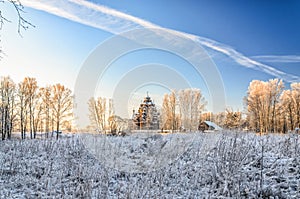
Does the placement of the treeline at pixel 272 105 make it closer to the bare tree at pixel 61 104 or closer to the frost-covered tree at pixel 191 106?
the frost-covered tree at pixel 191 106

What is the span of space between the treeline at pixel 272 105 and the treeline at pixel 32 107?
26105 millimetres

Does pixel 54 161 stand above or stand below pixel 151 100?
below

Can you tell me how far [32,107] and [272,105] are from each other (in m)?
34.9

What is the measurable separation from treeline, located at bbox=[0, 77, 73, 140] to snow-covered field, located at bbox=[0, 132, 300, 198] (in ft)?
75.8

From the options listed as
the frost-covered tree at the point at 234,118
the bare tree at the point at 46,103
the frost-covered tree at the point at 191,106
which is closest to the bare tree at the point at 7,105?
the bare tree at the point at 46,103

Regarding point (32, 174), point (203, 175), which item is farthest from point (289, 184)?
point (32, 174)

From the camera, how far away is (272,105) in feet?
113

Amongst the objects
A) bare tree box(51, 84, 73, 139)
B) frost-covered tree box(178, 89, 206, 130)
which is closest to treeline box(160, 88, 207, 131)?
frost-covered tree box(178, 89, 206, 130)

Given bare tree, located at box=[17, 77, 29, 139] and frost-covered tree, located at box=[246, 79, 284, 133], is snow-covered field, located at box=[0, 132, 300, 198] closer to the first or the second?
bare tree, located at box=[17, 77, 29, 139]

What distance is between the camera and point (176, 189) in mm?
5199

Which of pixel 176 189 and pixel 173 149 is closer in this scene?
pixel 176 189

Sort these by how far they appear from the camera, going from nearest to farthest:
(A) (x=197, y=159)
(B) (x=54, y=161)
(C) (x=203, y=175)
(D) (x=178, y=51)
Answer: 1. (C) (x=203, y=175)
2. (A) (x=197, y=159)
3. (B) (x=54, y=161)
4. (D) (x=178, y=51)

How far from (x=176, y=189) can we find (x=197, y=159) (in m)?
1.95

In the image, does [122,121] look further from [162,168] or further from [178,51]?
[162,168]
